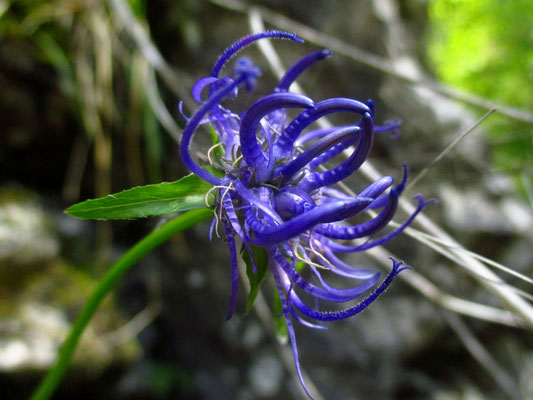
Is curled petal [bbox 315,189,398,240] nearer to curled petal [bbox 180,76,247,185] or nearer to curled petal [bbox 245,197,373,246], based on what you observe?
curled petal [bbox 245,197,373,246]

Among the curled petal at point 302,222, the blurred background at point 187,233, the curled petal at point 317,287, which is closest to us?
the curled petal at point 302,222

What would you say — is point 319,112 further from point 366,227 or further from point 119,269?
point 119,269

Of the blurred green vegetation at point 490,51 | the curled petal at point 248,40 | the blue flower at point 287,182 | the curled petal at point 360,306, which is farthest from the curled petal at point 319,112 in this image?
the blurred green vegetation at point 490,51

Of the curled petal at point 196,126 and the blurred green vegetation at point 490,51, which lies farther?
the blurred green vegetation at point 490,51

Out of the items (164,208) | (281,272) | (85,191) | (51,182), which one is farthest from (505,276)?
(51,182)

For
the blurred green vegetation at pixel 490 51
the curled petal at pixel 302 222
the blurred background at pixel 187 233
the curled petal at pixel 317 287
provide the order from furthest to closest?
the blurred green vegetation at pixel 490 51
the blurred background at pixel 187 233
the curled petal at pixel 317 287
the curled petal at pixel 302 222

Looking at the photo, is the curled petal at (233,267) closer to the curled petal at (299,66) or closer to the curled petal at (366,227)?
the curled petal at (366,227)

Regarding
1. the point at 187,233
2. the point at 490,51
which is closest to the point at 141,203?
the point at 187,233
